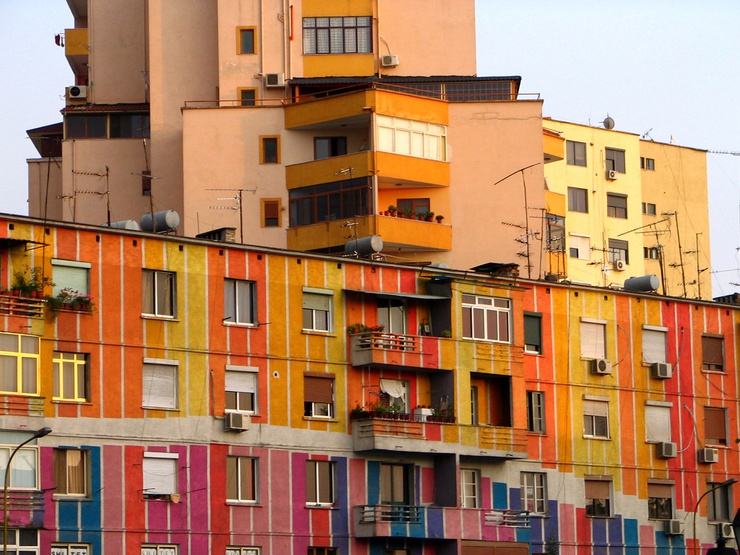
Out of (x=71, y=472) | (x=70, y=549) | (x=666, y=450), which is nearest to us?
(x=70, y=549)

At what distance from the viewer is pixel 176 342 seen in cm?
5978

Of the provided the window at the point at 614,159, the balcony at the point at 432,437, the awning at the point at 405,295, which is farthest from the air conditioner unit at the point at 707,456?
the window at the point at 614,159

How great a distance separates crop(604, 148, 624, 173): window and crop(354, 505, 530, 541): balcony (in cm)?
3960

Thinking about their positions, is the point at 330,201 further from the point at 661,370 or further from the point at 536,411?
the point at 661,370

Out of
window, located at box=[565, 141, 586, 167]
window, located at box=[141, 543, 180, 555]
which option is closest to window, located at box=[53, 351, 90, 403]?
window, located at box=[141, 543, 180, 555]

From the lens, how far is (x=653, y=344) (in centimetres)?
7194

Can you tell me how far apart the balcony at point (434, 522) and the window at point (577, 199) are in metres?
35.6

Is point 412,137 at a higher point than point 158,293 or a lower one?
higher

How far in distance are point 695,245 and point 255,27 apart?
34.5 m

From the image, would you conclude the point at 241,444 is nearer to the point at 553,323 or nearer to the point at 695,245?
the point at 553,323

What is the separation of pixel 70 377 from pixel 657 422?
25.8 meters

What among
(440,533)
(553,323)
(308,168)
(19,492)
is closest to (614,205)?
(308,168)

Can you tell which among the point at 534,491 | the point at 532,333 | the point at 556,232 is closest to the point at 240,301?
the point at 532,333

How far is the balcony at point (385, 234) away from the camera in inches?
3137
